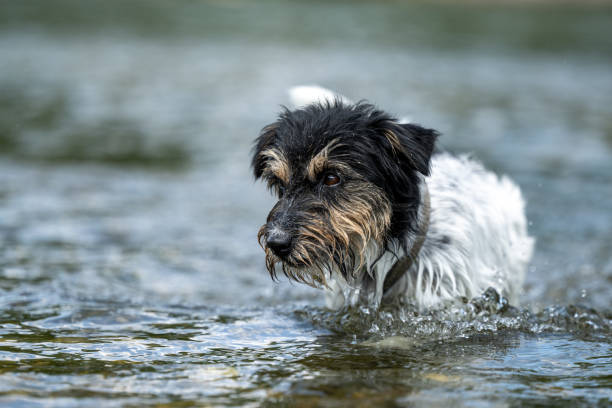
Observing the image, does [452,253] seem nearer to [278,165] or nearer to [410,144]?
[410,144]

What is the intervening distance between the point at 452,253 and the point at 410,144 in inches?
35.3

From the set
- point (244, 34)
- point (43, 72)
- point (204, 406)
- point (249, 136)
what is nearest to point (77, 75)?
point (43, 72)

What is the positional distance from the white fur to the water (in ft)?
0.50

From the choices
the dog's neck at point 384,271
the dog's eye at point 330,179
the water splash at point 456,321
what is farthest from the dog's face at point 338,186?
the water splash at point 456,321

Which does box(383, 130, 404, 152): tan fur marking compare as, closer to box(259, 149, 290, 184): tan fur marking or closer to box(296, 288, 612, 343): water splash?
box(259, 149, 290, 184): tan fur marking

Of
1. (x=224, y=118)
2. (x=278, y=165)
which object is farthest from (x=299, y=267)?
(x=224, y=118)

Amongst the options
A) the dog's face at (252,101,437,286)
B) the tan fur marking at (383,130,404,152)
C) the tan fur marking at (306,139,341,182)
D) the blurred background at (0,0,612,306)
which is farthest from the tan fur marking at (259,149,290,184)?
the blurred background at (0,0,612,306)

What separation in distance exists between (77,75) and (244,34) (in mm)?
10542

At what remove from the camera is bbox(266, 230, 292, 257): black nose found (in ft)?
14.8

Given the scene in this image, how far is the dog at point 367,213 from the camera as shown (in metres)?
4.64

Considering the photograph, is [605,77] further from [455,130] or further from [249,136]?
[249,136]

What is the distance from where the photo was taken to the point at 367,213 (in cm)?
468

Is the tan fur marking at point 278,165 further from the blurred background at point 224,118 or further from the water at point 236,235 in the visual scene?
the blurred background at point 224,118

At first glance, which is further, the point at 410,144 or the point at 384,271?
the point at 384,271
